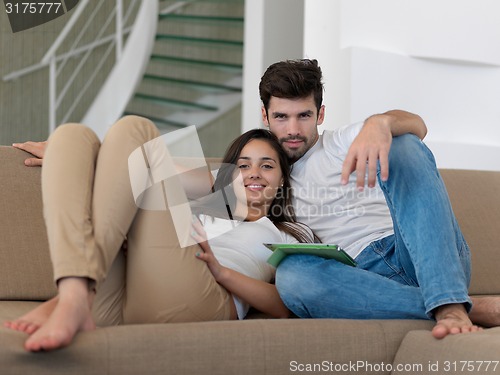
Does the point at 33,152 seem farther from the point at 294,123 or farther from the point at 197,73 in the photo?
the point at 197,73

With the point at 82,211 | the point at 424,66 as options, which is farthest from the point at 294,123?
the point at 424,66

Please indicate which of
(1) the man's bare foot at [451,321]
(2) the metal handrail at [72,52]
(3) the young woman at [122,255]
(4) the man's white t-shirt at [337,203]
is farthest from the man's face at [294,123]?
(2) the metal handrail at [72,52]

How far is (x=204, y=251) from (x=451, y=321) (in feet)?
1.78

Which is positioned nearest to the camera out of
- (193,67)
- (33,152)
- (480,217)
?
(33,152)

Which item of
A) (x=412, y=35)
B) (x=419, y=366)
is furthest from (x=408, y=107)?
(x=419, y=366)

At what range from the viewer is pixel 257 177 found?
2.08 metres

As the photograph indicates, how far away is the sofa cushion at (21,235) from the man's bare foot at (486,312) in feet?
3.58

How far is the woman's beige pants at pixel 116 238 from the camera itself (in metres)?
1.41

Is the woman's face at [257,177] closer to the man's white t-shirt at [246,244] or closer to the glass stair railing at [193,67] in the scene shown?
the man's white t-shirt at [246,244]

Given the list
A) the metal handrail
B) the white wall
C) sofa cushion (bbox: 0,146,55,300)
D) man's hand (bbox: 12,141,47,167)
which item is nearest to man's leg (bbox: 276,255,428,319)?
sofa cushion (bbox: 0,146,55,300)

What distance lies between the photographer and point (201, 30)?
21.0 feet

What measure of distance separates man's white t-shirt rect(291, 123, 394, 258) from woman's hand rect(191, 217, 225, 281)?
0.43 metres

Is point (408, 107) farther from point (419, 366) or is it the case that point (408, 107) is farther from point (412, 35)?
point (419, 366)

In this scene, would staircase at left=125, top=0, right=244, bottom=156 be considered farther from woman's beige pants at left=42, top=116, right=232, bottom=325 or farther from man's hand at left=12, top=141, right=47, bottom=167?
woman's beige pants at left=42, top=116, right=232, bottom=325
